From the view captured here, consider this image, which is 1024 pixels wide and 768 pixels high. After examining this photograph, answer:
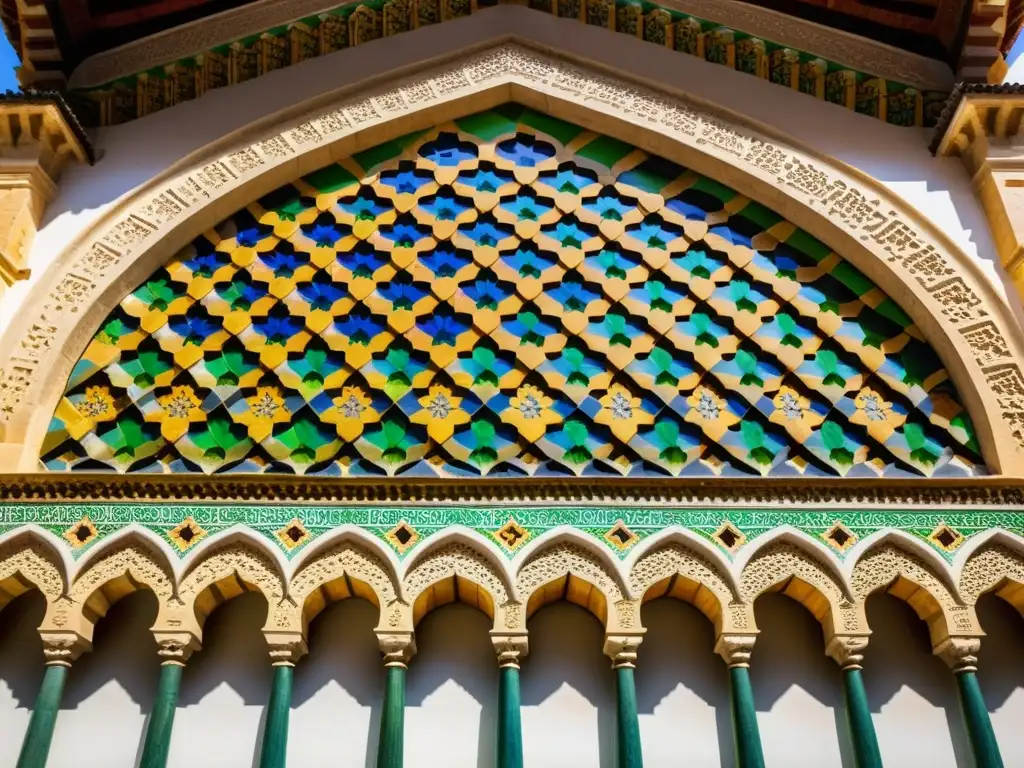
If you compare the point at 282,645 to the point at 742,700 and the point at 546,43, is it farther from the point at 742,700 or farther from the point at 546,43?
the point at 546,43

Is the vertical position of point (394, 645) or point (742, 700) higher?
point (394, 645)

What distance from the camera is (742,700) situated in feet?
13.1

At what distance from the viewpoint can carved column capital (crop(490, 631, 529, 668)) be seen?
13.4 feet

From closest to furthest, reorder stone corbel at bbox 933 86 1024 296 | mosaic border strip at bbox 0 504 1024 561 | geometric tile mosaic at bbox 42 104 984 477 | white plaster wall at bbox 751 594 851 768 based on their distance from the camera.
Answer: white plaster wall at bbox 751 594 851 768
mosaic border strip at bbox 0 504 1024 561
geometric tile mosaic at bbox 42 104 984 477
stone corbel at bbox 933 86 1024 296

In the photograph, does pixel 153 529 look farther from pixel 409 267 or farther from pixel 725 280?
pixel 725 280

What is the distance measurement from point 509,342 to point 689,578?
1.36 meters

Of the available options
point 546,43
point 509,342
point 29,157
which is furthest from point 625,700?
point 29,157

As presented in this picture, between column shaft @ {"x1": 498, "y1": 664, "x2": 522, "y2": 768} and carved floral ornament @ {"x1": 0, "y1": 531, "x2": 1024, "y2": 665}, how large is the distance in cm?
13

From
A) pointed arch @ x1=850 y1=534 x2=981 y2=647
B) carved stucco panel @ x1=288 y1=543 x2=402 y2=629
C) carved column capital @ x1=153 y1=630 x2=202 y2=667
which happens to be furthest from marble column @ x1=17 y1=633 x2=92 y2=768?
pointed arch @ x1=850 y1=534 x2=981 y2=647

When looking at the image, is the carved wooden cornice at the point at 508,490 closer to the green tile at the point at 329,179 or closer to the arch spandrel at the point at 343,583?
the arch spandrel at the point at 343,583

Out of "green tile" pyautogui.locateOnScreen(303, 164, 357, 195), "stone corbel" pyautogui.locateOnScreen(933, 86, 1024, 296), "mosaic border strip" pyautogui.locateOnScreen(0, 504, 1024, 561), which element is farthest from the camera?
"green tile" pyautogui.locateOnScreen(303, 164, 357, 195)

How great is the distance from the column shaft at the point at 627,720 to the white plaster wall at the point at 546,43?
2.53 meters

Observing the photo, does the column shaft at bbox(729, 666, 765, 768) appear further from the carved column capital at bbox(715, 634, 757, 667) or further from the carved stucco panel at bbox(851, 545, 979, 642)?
the carved stucco panel at bbox(851, 545, 979, 642)

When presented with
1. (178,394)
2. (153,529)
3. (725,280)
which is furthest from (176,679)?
(725,280)
